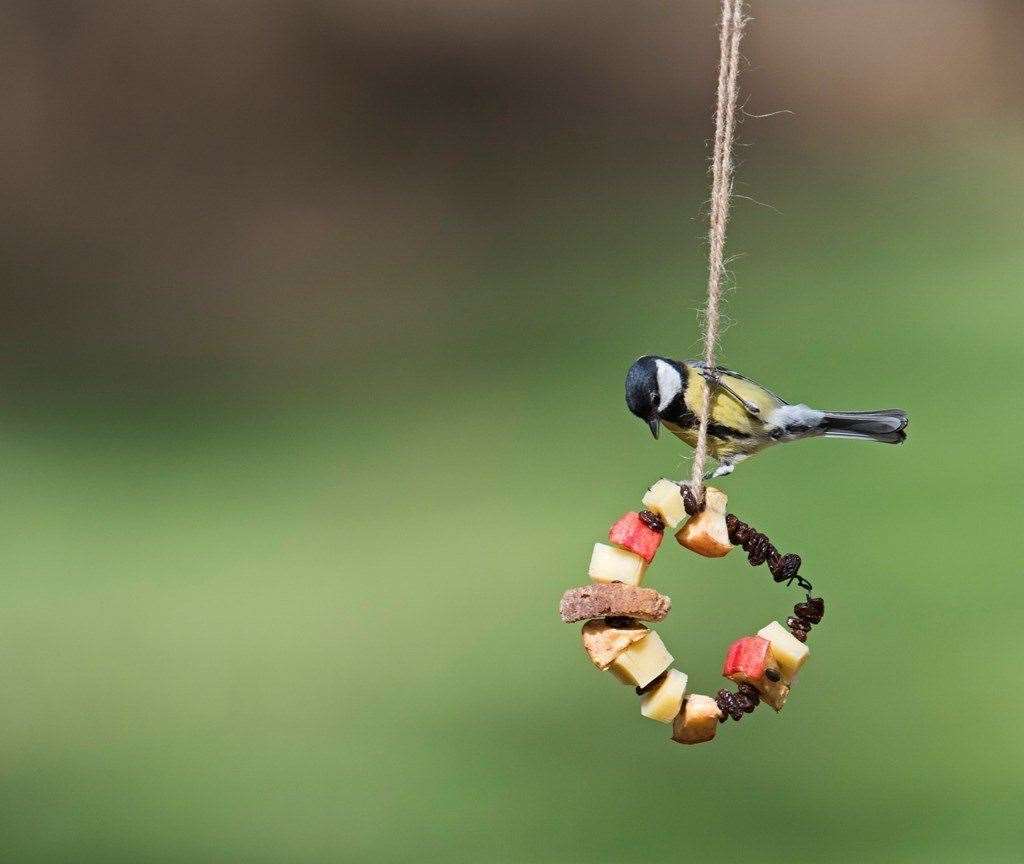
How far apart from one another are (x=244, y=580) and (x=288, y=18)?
227cm

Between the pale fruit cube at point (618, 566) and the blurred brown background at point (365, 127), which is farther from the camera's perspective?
the blurred brown background at point (365, 127)

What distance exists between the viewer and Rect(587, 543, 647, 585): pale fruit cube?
0.89 metres

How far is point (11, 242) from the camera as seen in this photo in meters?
3.99

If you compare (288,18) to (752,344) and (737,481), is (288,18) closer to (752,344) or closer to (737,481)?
(752,344)

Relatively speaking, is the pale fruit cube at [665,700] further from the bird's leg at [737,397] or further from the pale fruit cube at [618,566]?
the bird's leg at [737,397]

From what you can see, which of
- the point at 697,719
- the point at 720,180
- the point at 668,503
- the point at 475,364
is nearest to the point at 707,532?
the point at 668,503

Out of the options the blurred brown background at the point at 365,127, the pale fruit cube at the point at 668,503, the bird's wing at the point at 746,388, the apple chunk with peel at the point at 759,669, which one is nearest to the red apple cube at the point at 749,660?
the apple chunk with peel at the point at 759,669

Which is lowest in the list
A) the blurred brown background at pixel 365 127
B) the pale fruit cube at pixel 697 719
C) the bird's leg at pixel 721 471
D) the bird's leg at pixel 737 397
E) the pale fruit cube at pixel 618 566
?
the pale fruit cube at pixel 697 719

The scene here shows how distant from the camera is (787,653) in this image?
902 millimetres

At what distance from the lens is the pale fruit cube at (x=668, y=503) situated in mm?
873

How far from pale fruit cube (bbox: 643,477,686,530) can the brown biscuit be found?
53 millimetres

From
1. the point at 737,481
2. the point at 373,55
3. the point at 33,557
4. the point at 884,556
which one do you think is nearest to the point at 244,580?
the point at 33,557

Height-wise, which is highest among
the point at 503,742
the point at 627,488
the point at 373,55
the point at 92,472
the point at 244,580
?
the point at 373,55

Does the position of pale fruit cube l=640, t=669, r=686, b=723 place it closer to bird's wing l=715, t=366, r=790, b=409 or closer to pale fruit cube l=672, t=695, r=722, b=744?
pale fruit cube l=672, t=695, r=722, b=744
